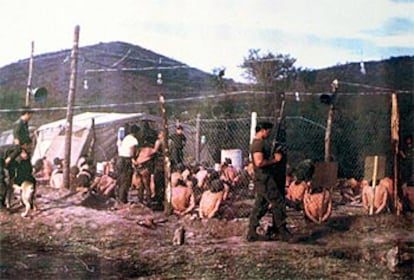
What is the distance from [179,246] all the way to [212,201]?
27cm

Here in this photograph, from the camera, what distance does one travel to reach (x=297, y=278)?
14.0ft

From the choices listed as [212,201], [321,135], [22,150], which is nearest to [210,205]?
[212,201]

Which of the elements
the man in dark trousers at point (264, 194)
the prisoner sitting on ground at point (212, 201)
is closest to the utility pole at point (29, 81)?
the prisoner sitting on ground at point (212, 201)

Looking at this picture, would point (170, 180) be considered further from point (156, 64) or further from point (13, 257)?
point (13, 257)

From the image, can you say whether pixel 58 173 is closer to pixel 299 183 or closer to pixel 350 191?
pixel 299 183

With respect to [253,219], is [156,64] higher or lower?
higher

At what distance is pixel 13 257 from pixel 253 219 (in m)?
1.18

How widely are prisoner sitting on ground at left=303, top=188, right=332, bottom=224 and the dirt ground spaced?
32mm

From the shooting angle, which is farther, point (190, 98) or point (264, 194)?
point (190, 98)

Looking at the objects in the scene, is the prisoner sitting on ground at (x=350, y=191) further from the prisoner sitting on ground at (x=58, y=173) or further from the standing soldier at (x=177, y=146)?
the prisoner sitting on ground at (x=58, y=173)

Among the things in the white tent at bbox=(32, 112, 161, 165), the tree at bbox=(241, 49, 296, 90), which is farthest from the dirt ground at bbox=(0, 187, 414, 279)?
the tree at bbox=(241, 49, 296, 90)

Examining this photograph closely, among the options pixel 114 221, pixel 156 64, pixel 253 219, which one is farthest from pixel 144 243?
pixel 156 64

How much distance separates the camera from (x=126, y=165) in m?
4.35

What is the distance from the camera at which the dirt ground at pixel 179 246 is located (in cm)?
427
